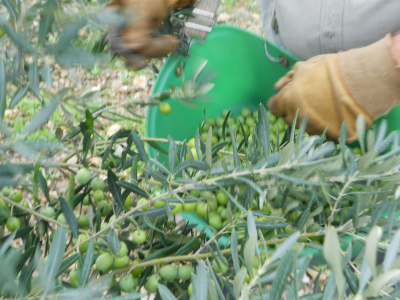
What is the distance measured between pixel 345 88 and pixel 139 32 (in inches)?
33.3

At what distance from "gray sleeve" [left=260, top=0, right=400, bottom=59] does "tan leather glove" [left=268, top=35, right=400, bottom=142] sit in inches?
6.5

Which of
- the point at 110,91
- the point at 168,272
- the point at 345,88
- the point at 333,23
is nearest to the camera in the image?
the point at 168,272

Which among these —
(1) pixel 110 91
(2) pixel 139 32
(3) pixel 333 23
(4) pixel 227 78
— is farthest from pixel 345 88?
(1) pixel 110 91

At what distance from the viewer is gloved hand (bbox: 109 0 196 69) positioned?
1.93 feet

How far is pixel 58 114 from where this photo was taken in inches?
72.4

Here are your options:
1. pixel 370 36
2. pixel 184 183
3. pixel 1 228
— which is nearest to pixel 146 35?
pixel 184 183

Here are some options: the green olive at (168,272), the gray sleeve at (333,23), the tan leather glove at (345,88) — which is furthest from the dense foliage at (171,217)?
the gray sleeve at (333,23)

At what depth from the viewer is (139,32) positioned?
2.06 ft

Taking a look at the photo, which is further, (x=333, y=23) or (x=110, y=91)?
(x=110, y=91)

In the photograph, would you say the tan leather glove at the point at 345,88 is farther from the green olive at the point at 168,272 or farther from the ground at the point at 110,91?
the ground at the point at 110,91

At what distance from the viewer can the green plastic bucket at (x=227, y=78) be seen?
1250 millimetres

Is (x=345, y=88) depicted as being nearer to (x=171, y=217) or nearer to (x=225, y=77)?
(x=225, y=77)

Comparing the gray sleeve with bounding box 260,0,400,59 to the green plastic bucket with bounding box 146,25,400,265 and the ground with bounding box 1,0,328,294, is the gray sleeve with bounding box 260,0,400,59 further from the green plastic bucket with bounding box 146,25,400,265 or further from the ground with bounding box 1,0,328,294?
the ground with bounding box 1,0,328,294

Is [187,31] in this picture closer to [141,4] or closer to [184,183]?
[141,4]
